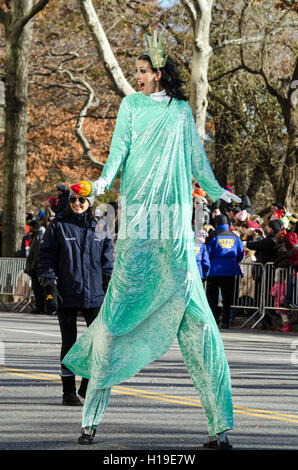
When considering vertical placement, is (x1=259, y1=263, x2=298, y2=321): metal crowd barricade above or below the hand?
below

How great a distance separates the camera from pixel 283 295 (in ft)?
51.9

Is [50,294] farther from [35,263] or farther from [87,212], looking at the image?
[35,263]

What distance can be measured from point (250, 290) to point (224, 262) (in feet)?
3.44

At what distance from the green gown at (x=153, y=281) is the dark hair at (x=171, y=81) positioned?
0.11 meters

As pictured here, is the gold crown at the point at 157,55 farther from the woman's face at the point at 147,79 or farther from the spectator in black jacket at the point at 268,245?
the spectator in black jacket at the point at 268,245

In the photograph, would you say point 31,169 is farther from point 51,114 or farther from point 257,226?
point 257,226

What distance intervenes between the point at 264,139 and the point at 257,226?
48.9ft

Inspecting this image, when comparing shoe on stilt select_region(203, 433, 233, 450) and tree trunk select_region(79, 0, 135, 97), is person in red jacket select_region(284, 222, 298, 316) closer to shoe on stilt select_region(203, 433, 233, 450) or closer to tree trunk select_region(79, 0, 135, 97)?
tree trunk select_region(79, 0, 135, 97)

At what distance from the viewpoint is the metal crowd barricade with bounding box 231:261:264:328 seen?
16.3 m

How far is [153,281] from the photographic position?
212 inches

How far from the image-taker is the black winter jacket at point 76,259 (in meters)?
7.20
